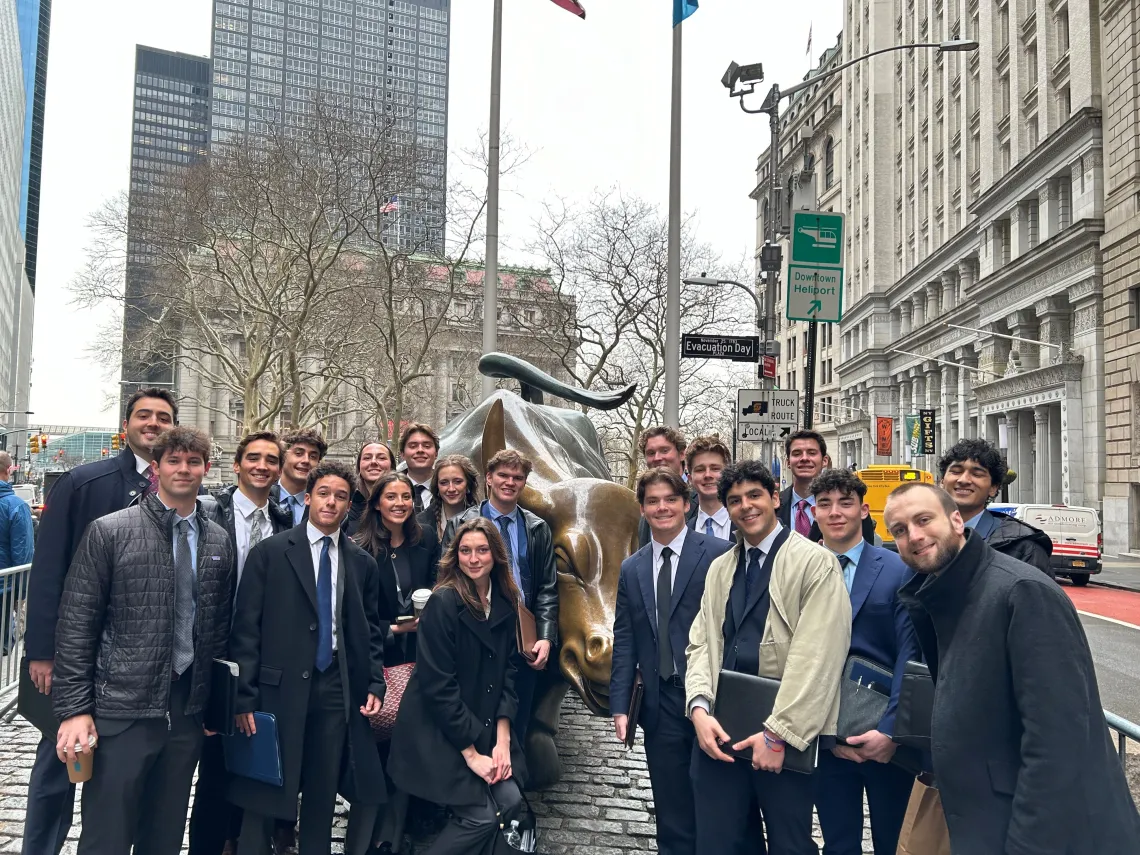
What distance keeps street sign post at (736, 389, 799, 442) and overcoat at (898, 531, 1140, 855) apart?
31.1 feet

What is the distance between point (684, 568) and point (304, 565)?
1.80 metres

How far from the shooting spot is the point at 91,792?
3404 mm

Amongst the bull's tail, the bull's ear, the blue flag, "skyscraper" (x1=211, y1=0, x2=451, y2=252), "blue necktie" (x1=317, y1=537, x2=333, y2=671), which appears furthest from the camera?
"skyscraper" (x1=211, y1=0, x2=451, y2=252)

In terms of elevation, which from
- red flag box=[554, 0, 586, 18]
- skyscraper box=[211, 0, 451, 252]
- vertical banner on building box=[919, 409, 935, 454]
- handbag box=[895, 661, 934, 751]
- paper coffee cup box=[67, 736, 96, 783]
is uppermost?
skyscraper box=[211, 0, 451, 252]

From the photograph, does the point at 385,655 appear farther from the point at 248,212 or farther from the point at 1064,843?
the point at 248,212

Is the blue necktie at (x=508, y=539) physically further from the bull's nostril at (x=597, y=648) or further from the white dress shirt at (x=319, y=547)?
the white dress shirt at (x=319, y=547)

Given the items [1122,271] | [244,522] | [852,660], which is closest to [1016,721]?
[852,660]

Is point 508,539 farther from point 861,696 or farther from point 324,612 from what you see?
point 861,696

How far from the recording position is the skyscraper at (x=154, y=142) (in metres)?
29.6

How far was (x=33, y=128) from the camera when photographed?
15150 cm

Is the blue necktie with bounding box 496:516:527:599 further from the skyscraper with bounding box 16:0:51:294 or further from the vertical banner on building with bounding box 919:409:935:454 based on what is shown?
the skyscraper with bounding box 16:0:51:294

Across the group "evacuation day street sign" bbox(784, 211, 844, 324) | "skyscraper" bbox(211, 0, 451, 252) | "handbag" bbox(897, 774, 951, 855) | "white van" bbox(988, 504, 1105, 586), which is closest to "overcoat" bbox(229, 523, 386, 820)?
"handbag" bbox(897, 774, 951, 855)

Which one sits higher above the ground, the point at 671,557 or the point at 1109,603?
the point at 671,557

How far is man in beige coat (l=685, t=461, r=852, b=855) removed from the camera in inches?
128
